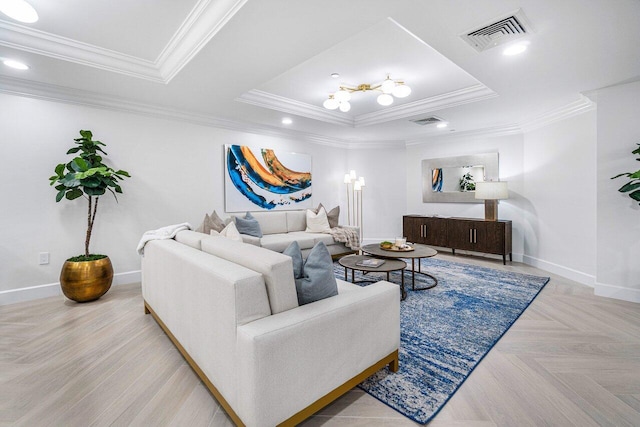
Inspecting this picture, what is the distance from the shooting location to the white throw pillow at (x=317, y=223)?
5.31 metres

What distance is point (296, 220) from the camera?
5.48 m

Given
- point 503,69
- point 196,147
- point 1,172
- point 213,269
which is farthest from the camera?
point 196,147

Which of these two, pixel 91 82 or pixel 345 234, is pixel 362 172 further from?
pixel 91 82

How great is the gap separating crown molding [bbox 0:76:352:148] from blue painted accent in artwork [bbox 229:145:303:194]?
39cm

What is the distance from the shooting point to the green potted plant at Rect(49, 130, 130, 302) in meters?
3.09

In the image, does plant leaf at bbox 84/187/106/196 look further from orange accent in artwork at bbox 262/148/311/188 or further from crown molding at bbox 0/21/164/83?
orange accent in artwork at bbox 262/148/311/188

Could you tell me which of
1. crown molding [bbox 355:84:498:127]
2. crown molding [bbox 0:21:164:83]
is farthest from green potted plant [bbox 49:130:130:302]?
crown molding [bbox 355:84:498:127]

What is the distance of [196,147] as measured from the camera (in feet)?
14.7

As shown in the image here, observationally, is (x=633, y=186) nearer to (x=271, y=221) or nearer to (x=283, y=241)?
(x=283, y=241)

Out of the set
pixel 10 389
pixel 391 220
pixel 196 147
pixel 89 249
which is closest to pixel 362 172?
pixel 391 220

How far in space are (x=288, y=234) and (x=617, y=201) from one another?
13.9ft

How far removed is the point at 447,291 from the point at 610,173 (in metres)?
2.19

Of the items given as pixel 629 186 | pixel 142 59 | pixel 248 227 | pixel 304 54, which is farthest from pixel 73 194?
pixel 629 186

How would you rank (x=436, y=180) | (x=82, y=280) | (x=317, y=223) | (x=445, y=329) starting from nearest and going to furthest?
(x=445, y=329) < (x=82, y=280) < (x=317, y=223) < (x=436, y=180)
